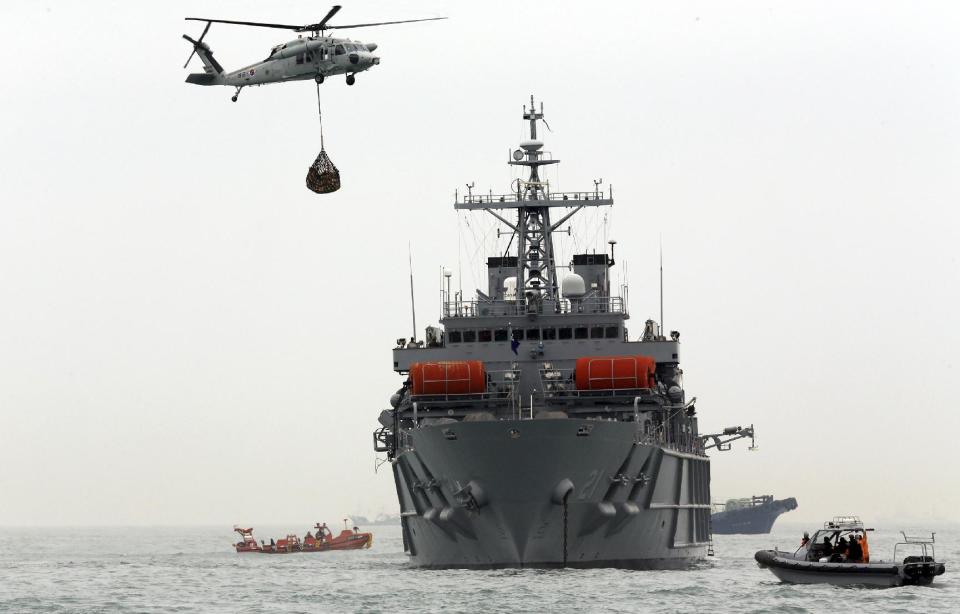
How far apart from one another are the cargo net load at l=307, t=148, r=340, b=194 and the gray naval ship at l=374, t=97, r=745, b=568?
29.0 ft

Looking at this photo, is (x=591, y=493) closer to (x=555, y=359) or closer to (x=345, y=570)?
(x=555, y=359)

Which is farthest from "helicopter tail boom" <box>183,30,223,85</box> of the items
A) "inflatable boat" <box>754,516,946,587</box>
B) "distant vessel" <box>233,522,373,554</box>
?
"distant vessel" <box>233,522,373,554</box>

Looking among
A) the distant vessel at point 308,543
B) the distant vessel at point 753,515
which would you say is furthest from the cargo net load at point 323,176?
the distant vessel at point 753,515

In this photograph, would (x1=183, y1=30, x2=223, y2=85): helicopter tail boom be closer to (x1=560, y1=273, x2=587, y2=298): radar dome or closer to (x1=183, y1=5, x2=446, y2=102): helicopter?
(x1=183, y1=5, x2=446, y2=102): helicopter

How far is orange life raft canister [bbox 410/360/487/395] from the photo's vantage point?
50125mm

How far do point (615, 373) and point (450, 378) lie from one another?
5178 millimetres

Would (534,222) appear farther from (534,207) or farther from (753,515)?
(753,515)

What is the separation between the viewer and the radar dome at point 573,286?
55812mm

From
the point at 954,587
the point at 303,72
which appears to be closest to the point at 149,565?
the point at 303,72

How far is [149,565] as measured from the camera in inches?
A: 2463

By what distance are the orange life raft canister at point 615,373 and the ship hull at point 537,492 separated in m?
2.58

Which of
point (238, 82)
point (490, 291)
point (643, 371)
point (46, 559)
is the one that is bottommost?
point (46, 559)

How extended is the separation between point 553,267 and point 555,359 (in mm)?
7303

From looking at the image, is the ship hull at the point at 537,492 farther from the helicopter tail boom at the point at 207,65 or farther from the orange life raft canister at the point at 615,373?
the helicopter tail boom at the point at 207,65
